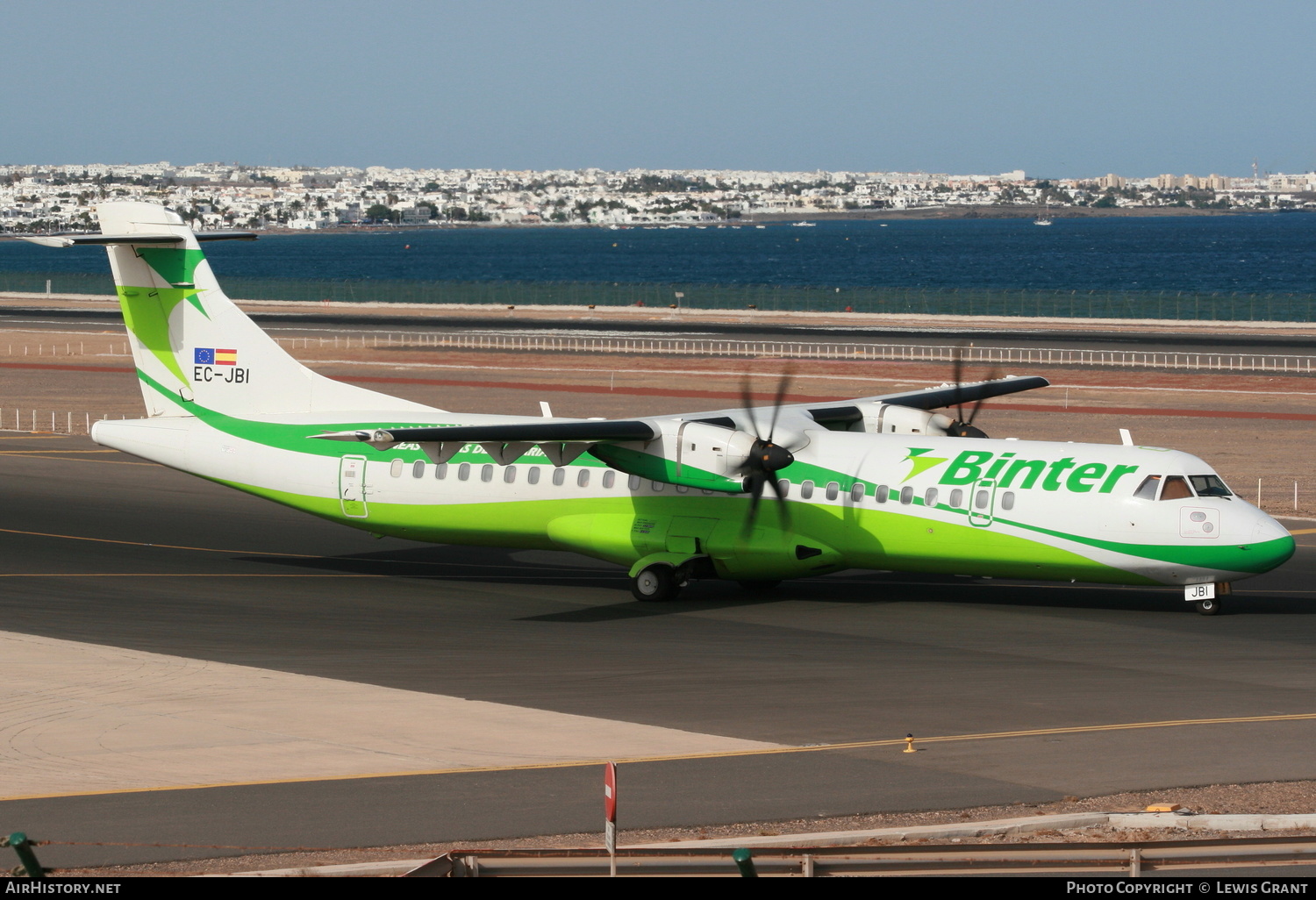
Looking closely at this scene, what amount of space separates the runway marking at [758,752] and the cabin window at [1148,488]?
697 centimetres

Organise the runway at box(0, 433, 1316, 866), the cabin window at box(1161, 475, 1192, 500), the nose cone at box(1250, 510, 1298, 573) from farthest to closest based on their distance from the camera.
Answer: the cabin window at box(1161, 475, 1192, 500), the nose cone at box(1250, 510, 1298, 573), the runway at box(0, 433, 1316, 866)

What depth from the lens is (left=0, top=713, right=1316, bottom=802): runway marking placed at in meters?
17.3

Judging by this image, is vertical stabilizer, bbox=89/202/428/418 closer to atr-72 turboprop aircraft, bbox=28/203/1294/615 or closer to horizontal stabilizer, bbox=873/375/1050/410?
atr-72 turboprop aircraft, bbox=28/203/1294/615

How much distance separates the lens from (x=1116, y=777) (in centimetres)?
1770

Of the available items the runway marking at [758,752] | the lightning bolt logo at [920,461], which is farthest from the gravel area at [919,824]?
the lightning bolt logo at [920,461]

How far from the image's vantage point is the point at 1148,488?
89.6ft

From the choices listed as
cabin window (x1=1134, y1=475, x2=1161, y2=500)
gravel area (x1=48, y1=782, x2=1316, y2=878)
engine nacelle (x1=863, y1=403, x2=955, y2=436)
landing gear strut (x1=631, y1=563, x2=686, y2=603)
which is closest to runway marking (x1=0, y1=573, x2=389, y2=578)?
landing gear strut (x1=631, y1=563, x2=686, y2=603)

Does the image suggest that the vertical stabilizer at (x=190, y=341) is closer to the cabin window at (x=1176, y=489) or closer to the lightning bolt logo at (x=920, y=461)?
the lightning bolt logo at (x=920, y=461)

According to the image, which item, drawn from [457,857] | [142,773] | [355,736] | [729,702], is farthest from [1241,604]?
[457,857]

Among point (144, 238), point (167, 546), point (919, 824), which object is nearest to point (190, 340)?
point (144, 238)

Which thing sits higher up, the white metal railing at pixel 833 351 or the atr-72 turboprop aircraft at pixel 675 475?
the atr-72 turboprop aircraft at pixel 675 475

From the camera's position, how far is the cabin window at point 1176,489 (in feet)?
88.8

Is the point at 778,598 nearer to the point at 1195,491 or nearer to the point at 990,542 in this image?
the point at 990,542

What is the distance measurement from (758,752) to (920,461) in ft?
36.9
